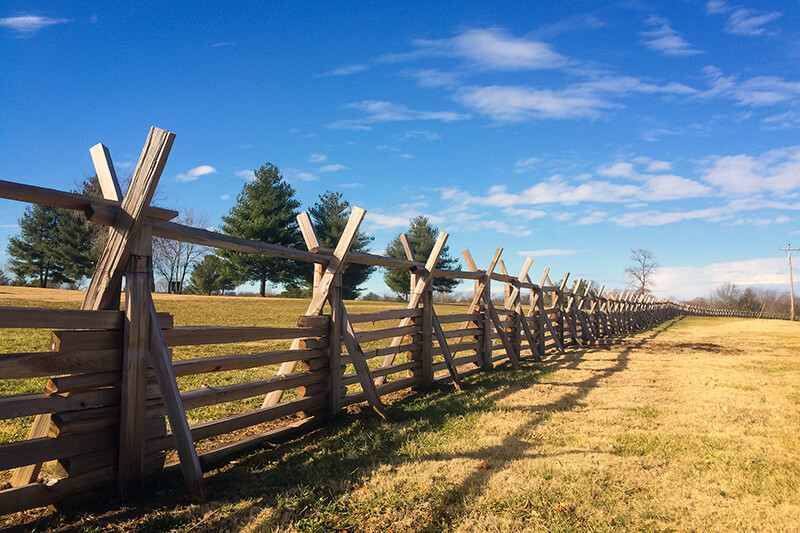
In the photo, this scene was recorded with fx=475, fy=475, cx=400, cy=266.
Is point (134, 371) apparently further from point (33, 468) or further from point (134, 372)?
point (33, 468)

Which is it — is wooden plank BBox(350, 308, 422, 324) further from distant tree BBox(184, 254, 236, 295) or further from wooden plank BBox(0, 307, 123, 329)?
distant tree BBox(184, 254, 236, 295)

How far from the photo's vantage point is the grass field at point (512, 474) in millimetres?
3307

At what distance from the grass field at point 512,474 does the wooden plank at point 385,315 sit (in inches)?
50.1

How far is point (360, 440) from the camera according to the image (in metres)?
5.02

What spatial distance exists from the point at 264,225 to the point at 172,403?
109ft

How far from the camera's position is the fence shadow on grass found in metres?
3.30

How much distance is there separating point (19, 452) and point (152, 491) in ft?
3.17

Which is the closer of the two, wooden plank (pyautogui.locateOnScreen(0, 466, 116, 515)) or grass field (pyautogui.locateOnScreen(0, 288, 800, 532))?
wooden plank (pyautogui.locateOnScreen(0, 466, 116, 515))

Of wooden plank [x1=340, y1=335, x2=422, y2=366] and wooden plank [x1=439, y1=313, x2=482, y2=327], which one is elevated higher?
wooden plank [x1=439, y1=313, x2=482, y2=327]

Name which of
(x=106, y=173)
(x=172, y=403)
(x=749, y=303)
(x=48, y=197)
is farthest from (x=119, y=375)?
(x=749, y=303)

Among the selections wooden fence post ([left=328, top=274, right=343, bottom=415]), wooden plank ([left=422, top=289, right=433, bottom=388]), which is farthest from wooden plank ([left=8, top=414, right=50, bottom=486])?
wooden plank ([left=422, top=289, right=433, bottom=388])

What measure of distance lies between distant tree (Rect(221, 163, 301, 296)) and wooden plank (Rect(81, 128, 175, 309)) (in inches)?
1255

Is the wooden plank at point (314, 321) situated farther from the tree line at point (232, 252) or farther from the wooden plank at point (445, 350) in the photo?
the tree line at point (232, 252)

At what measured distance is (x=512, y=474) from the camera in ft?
13.4
